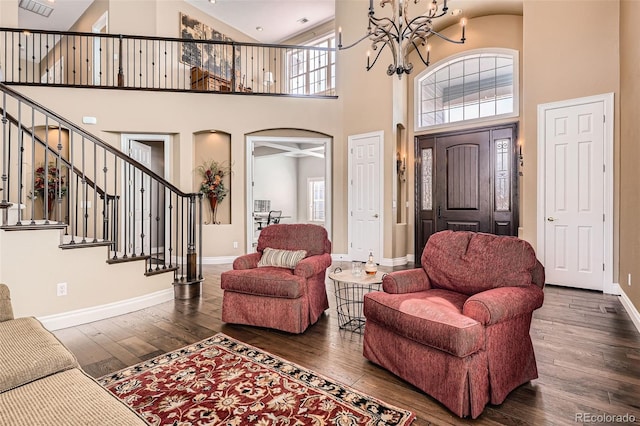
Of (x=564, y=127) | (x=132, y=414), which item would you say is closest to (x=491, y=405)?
(x=132, y=414)

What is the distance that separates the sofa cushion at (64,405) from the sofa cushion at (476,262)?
82.2 inches

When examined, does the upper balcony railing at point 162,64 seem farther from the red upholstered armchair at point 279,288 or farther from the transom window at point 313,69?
the red upholstered armchair at point 279,288

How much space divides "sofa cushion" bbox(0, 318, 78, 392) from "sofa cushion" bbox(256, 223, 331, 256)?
84.6 inches

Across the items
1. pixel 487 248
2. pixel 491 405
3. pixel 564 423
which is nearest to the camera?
pixel 564 423

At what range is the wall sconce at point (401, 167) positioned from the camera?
6497 millimetres

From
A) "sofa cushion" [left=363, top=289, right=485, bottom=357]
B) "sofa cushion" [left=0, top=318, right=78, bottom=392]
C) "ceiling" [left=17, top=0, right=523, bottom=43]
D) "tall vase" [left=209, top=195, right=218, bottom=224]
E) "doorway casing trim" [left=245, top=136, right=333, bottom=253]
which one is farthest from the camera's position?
"ceiling" [left=17, top=0, right=523, bottom=43]

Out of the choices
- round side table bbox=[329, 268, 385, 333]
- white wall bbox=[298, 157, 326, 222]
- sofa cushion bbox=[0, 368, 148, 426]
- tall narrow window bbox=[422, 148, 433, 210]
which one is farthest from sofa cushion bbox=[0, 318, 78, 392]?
white wall bbox=[298, 157, 326, 222]

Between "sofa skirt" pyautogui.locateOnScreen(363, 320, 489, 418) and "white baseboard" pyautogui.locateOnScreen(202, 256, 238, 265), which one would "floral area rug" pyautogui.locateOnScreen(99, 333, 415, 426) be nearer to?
"sofa skirt" pyautogui.locateOnScreen(363, 320, 489, 418)

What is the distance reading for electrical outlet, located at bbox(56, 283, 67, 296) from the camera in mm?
3002

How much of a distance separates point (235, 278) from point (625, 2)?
527 cm

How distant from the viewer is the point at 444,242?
2613 millimetres

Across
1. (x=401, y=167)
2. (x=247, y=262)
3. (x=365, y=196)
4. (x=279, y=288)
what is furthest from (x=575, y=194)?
(x=247, y=262)

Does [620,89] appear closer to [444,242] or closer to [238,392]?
[444,242]

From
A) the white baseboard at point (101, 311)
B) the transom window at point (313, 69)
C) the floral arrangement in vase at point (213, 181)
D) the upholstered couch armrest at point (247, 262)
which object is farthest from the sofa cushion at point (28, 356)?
the transom window at point (313, 69)
